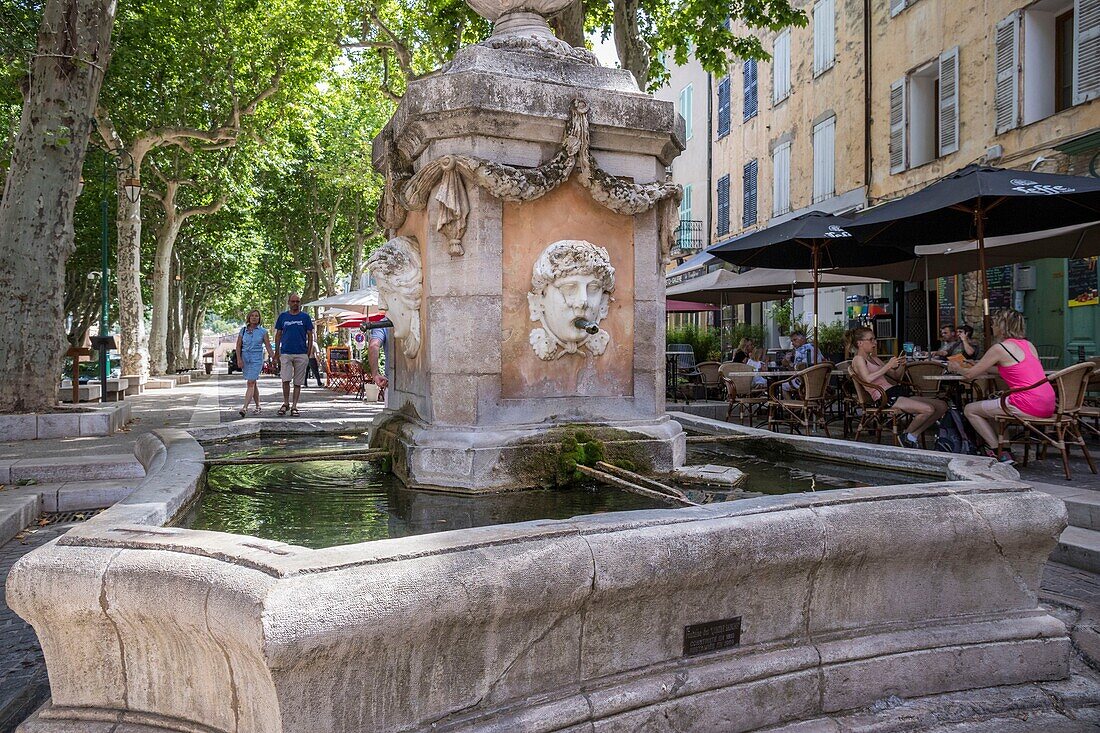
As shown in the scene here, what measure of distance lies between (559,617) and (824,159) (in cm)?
2006

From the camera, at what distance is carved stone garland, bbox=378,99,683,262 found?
407cm

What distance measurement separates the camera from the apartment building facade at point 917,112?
43.3 ft

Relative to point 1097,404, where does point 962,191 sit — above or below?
above

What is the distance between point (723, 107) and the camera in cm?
2727

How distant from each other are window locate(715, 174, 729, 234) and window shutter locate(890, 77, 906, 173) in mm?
9436

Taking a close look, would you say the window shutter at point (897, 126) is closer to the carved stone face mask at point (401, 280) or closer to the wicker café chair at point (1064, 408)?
the wicker café chair at point (1064, 408)

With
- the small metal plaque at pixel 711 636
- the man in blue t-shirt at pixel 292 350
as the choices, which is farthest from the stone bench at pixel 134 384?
the small metal plaque at pixel 711 636

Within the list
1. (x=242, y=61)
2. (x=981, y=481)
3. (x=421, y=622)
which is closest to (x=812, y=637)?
(x=981, y=481)

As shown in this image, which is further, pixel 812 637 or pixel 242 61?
pixel 242 61

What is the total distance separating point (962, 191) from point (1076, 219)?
1659 millimetres

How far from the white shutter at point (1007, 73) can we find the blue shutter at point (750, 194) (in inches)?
406

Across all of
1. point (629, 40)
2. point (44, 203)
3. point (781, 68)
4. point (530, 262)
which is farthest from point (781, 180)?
point (530, 262)

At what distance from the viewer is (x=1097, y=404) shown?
26.9 ft

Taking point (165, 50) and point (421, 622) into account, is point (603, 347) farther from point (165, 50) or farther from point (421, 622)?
point (165, 50)
